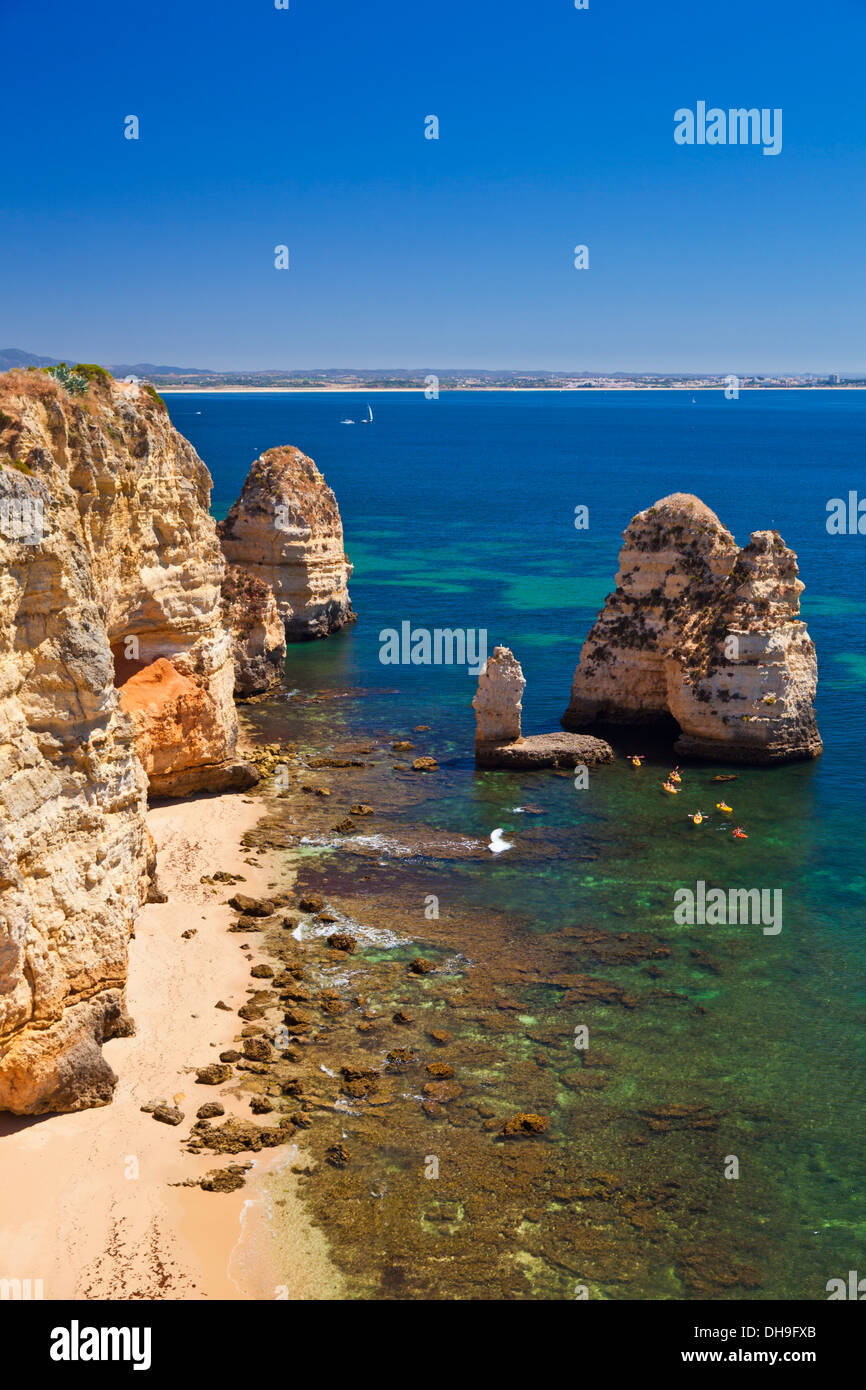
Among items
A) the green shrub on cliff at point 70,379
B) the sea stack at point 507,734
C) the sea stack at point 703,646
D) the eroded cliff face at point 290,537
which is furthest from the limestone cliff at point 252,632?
the green shrub on cliff at point 70,379

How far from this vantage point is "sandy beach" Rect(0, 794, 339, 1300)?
1712 cm

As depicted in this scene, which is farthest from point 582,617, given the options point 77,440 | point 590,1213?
point 590,1213

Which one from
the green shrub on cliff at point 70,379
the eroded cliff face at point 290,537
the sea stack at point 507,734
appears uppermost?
the green shrub on cliff at point 70,379

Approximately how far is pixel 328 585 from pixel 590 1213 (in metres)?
46.8

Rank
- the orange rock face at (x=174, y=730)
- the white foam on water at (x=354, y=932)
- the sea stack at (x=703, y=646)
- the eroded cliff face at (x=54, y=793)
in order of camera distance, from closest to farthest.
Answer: the eroded cliff face at (x=54, y=793) → the white foam on water at (x=354, y=932) → the orange rock face at (x=174, y=730) → the sea stack at (x=703, y=646)

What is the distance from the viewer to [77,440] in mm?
26078

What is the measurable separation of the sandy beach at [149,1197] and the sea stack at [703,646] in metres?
23.2

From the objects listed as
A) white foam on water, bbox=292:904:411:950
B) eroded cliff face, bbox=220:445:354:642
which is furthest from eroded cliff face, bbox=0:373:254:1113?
eroded cliff face, bbox=220:445:354:642

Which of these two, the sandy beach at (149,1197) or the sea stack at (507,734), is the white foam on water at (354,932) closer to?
the sandy beach at (149,1197)

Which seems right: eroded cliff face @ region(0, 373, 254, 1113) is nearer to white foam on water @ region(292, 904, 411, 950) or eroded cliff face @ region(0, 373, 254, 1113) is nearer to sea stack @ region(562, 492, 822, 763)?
white foam on water @ region(292, 904, 411, 950)

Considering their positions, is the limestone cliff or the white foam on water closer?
the white foam on water

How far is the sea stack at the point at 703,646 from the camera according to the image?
135ft

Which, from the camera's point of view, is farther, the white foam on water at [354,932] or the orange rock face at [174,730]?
the orange rock face at [174,730]

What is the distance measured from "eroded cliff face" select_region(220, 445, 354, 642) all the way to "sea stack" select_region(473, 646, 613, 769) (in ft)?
68.3
